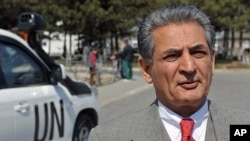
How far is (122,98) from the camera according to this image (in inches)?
615

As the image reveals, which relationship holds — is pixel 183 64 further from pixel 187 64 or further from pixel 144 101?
pixel 144 101

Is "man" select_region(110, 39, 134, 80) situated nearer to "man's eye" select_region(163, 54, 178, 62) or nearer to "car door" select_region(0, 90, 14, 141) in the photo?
"car door" select_region(0, 90, 14, 141)

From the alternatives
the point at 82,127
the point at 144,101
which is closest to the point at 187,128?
the point at 82,127

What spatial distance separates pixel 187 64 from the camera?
2.05 m

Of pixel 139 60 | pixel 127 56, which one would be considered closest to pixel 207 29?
pixel 139 60

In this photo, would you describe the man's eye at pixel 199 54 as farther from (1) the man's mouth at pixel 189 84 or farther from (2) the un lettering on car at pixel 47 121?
(2) the un lettering on car at pixel 47 121

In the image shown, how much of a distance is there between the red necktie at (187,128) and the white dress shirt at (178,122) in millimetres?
24

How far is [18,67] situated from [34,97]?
1.19 ft

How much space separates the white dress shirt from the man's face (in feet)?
0.11

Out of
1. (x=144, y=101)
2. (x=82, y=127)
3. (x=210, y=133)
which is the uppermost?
(x=210, y=133)

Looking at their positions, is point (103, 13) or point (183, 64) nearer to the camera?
point (183, 64)

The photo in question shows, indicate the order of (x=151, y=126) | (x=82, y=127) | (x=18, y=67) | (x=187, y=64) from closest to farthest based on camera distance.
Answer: (x=187, y=64)
(x=151, y=126)
(x=18, y=67)
(x=82, y=127)

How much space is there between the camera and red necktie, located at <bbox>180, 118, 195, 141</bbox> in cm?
205

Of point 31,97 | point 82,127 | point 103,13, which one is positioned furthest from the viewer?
point 103,13
